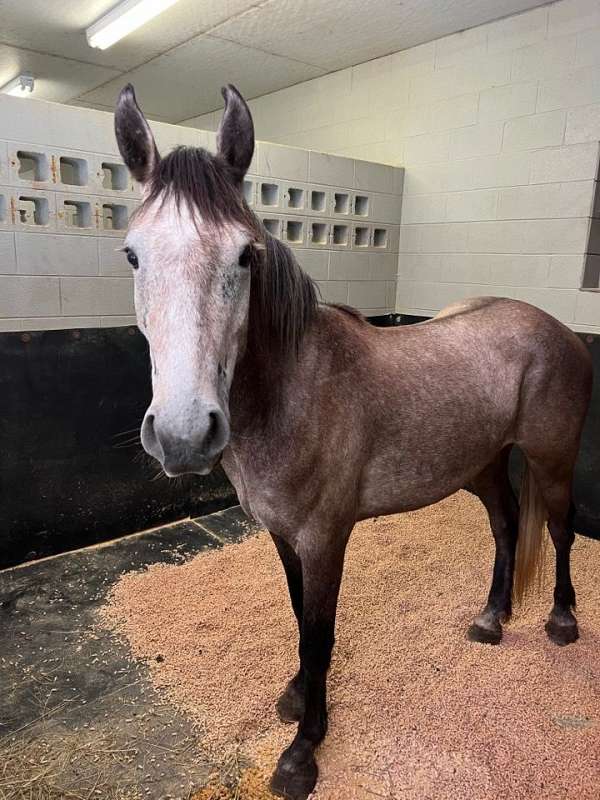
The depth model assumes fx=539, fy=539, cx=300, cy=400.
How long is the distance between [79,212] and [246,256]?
5.85ft

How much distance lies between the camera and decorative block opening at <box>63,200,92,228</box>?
2.39 meters

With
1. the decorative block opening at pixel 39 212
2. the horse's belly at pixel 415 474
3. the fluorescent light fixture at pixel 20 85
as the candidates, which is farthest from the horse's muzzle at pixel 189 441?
the fluorescent light fixture at pixel 20 85

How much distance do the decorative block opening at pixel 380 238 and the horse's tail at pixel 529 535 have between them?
2023 millimetres

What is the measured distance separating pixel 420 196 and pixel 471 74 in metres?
0.70

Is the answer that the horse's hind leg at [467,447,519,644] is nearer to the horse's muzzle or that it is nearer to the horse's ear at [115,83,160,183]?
the horse's muzzle

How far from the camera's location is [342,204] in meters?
3.29

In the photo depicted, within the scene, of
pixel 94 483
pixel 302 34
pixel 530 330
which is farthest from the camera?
pixel 302 34

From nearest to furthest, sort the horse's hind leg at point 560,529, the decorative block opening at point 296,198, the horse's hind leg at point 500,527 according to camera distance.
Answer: the horse's hind leg at point 560,529 < the horse's hind leg at point 500,527 < the decorative block opening at point 296,198

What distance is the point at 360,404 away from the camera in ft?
4.66

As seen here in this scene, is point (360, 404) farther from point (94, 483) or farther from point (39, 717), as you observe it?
point (94, 483)

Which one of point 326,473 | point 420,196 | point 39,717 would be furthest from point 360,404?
point 420,196

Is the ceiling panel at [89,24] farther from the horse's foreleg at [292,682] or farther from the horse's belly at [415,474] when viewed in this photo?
the horse's foreleg at [292,682]

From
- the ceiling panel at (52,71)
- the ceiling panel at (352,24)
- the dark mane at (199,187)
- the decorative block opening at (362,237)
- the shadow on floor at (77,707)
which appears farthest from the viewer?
the ceiling panel at (52,71)

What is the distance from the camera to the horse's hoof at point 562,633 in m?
1.97
